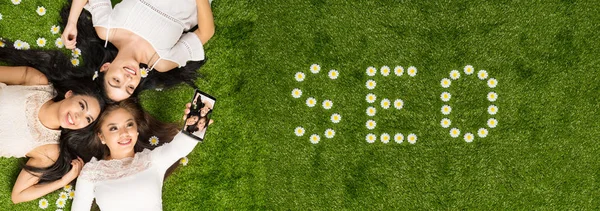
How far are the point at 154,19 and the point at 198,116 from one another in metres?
0.62

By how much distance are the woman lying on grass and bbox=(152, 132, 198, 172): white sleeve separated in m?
0.42

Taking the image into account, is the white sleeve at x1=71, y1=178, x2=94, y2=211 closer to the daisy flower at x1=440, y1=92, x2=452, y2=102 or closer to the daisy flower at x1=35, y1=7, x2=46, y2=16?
the daisy flower at x1=35, y1=7, x2=46, y2=16

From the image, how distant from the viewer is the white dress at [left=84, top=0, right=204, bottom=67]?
2779mm

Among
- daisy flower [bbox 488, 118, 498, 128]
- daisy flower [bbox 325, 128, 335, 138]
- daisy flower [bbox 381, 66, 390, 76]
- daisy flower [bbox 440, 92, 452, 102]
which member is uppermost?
daisy flower [bbox 381, 66, 390, 76]

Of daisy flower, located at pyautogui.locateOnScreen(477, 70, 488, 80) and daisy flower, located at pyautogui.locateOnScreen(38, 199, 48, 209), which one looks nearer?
daisy flower, located at pyautogui.locateOnScreen(477, 70, 488, 80)

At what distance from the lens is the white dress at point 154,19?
2.78 metres

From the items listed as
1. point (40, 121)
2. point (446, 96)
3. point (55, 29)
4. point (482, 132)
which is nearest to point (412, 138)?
point (446, 96)

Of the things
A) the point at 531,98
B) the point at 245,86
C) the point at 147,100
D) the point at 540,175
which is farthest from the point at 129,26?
the point at 540,175

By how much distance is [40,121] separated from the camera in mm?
2842

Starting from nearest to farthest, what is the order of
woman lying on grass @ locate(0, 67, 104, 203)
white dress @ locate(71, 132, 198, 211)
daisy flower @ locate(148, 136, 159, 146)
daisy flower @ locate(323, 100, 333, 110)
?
woman lying on grass @ locate(0, 67, 104, 203) → white dress @ locate(71, 132, 198, 211) → daisy flower @ locate(148, 136, 159, 146) → daisy flower @ locate(323, 100, 333, 110)

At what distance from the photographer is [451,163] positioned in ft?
10.5

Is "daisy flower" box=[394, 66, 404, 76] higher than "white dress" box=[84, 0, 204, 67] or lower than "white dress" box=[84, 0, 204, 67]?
higher

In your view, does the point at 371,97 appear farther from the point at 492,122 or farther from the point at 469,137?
the point at 492,122

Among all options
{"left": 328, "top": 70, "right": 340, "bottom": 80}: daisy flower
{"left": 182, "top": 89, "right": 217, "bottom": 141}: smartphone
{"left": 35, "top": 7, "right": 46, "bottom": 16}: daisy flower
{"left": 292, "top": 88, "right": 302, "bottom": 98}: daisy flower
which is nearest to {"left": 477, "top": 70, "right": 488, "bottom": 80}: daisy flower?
{"left": 328, "top": 70, "right": 340, "bottom": 80}: daisy flower
